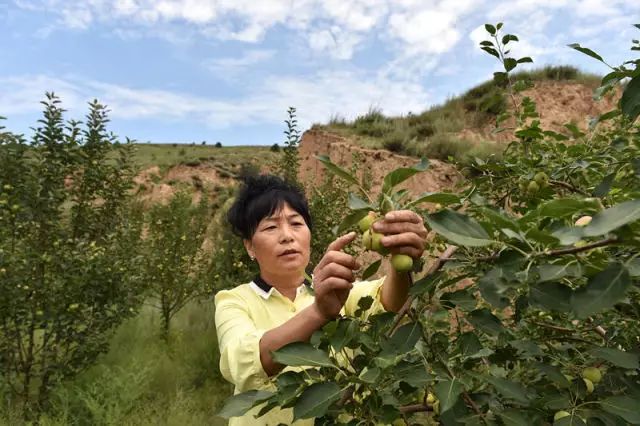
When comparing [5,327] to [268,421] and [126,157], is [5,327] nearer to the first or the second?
[126,157]

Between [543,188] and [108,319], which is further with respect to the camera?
[108,319]

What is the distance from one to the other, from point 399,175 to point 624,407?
1.75ft

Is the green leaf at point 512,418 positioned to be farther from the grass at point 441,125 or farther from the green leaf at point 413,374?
the grass at point 441,125

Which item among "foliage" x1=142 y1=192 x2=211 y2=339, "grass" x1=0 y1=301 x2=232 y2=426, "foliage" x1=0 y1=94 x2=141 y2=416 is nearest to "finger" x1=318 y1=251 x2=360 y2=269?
"grass" x1=0 y1=301 x2=232 y2=426

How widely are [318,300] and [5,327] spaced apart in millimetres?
4032

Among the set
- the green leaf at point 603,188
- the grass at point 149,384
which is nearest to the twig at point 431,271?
the green leaf at point 603,188

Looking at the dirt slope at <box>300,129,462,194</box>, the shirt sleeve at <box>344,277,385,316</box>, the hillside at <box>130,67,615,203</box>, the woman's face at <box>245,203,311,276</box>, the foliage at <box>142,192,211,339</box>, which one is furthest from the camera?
the hillside at <box>130,67,615,203</box>

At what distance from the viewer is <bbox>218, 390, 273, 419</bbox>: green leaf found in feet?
2.72

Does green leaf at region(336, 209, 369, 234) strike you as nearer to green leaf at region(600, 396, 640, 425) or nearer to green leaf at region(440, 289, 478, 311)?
green leaf at region(440, 289, 478, 311)

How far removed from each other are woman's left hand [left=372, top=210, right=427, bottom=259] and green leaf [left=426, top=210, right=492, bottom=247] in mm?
168

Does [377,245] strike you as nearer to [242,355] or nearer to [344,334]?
[344,334]

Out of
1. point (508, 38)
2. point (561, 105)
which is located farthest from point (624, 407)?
point (561, 105)

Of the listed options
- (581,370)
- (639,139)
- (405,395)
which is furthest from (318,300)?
(639,139)

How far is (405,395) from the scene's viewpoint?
0.90m
